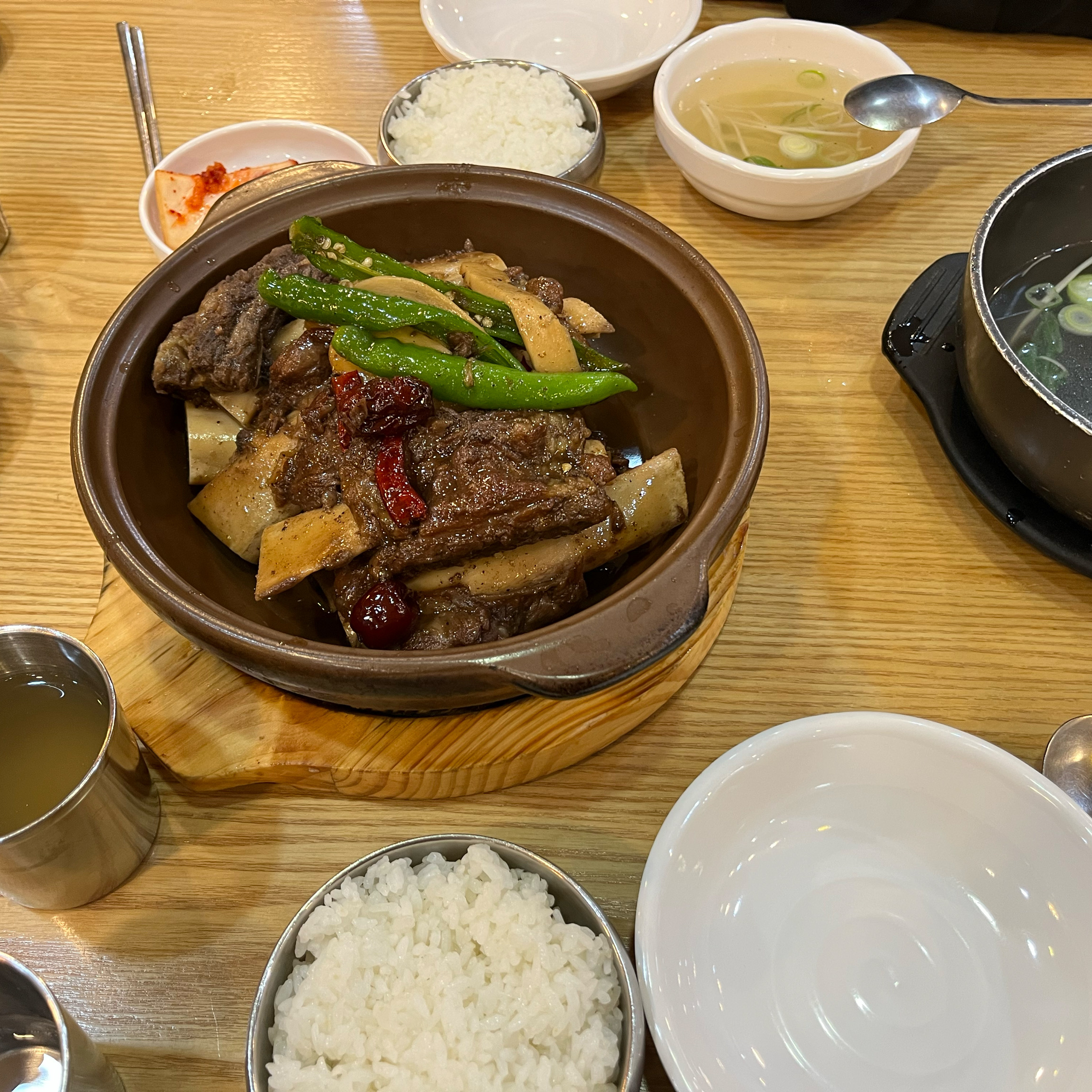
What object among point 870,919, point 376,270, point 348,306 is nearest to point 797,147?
point 376,270

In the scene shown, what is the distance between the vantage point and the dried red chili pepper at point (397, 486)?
155 cm

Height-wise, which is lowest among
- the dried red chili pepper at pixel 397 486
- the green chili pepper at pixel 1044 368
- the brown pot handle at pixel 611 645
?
the dried red chili pepper at pixel 397 486

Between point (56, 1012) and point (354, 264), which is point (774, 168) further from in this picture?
point (56, 1012)

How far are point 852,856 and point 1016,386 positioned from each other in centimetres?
99

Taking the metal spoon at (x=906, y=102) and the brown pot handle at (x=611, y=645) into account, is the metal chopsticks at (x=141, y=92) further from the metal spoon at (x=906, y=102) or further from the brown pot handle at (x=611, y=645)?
the brown pot handle at (x=611, y=645)

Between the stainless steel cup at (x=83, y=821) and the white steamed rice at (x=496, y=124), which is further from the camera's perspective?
the white steamed rice at (x=496, y=124)

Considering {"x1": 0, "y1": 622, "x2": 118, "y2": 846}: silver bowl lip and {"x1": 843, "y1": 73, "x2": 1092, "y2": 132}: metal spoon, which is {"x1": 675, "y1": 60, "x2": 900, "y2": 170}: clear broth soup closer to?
{"x1": 843, "y1": 73, "x2": 1092, "y2": 132}: metal spoon

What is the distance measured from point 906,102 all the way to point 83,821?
113 inches

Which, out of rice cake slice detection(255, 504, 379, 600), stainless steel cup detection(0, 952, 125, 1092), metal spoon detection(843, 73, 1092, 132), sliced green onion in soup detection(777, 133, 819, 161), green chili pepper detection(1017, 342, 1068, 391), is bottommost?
stainless steel cup detection(0, 952, 125, 1092)

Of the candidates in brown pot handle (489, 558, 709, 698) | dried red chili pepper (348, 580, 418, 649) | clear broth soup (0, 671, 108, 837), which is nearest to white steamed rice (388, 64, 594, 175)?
dried red chili pepper (348, 580, 418, 649)

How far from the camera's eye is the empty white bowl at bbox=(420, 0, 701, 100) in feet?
9.64

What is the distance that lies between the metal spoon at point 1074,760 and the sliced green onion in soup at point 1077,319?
3.11ft

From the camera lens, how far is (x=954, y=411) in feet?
6.64

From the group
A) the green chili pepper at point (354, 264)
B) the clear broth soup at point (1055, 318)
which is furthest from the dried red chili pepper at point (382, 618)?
the clear broth soup at point (1055, 318)
